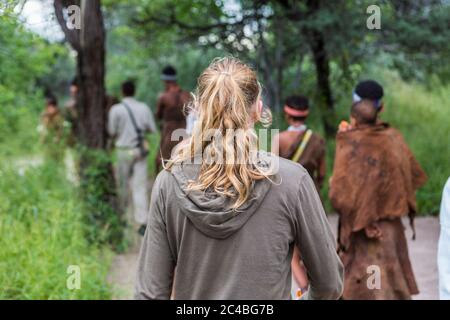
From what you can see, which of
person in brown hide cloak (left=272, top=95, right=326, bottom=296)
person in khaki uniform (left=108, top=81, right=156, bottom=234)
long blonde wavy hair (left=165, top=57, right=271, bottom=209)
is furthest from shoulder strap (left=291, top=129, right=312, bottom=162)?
person in khaki uniform (left=108, top=81, right=156, bottom=234)

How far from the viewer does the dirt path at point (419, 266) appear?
6148mm

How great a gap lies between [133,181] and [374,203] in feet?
15.5

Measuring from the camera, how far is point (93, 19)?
7.21 metres

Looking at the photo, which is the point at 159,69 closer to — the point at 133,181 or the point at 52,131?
the point at 52,131

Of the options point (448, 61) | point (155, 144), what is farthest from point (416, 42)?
point (155, 144)

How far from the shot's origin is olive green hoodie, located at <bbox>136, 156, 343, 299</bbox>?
2.32 m

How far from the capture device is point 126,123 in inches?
340

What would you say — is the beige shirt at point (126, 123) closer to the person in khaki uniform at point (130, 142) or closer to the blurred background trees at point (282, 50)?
the person in khaki uniform at point (130, 142)

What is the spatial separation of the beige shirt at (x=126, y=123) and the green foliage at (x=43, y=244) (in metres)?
1.03

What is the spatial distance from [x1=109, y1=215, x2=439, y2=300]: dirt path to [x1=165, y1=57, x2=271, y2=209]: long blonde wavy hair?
139 inches

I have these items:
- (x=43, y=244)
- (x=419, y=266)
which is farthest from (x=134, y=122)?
(x=419, y=266)
